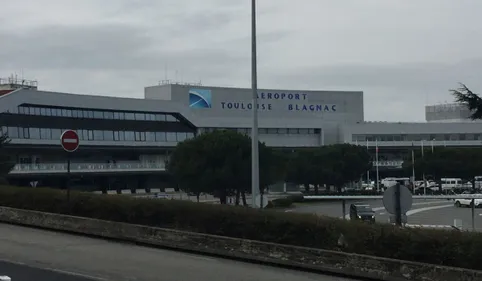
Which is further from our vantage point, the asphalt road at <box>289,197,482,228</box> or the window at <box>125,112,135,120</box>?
the window at <box>125,112,135,120</box>

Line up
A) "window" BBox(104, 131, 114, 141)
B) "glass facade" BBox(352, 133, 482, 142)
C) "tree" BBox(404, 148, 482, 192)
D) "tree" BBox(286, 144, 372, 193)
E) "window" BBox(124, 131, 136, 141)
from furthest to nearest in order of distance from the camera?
"glass facade" BBox(352, 133, 482, 142)
"tree" BBox(404, 148, 482, 192)
"window" BBox(124, 131, 136, 141)
"window" BBox(104, 131, 114, 141)
"tree" BBox(286, 144, 372, 193)

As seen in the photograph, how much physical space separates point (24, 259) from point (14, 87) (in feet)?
276

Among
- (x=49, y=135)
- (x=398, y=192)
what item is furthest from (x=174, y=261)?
(x=49, y=135)

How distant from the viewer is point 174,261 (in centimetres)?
1544

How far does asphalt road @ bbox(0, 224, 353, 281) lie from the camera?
43.3ft

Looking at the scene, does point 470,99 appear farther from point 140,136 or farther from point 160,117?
point 160,117

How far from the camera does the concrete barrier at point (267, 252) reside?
13.3 meters

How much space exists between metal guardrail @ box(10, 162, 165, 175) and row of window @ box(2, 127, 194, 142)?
4964 millimetres

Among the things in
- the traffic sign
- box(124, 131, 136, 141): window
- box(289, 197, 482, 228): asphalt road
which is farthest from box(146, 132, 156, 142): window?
the traffic sign

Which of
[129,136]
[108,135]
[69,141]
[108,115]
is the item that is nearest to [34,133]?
[108,135]

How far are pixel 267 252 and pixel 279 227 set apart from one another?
0.67 m

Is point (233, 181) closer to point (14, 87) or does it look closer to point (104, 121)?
point (104, 121)

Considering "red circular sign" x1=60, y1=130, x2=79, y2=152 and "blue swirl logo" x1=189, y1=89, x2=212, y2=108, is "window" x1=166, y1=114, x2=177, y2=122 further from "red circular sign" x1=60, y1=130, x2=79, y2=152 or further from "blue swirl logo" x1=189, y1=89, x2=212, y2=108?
"red circular sign" x1=60, y1=130, x2=79, y2=152

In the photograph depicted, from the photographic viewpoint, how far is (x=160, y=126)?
102 m
